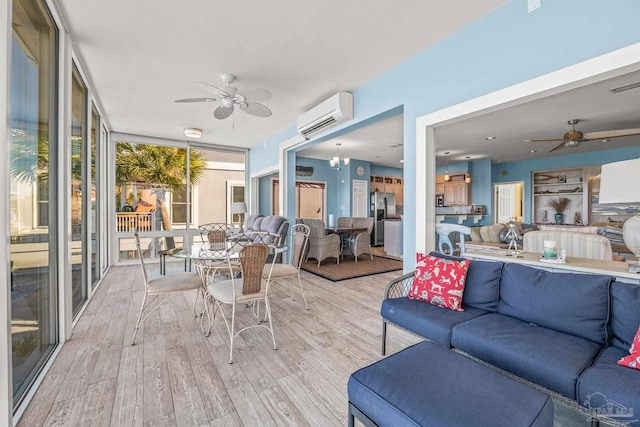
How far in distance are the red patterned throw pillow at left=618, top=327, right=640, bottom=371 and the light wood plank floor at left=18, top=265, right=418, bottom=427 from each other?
4.47 ft

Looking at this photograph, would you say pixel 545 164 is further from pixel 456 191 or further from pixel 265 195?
pixel 265 195

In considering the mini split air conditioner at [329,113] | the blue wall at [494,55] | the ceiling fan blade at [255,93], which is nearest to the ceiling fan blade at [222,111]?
the ceiling fan blade at [255,93]

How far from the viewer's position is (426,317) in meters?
1.96

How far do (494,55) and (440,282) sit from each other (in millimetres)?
1815

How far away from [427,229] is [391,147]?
168 inches

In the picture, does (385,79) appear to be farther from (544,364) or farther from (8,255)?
(8,255)

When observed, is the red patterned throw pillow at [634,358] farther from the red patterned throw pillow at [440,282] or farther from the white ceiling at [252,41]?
the white ceiling at [252,41]

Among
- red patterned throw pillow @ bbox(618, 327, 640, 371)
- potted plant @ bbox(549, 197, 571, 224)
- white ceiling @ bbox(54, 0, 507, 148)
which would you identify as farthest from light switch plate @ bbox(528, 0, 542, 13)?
potted plant @ bbox(549, 197, 571, 224)

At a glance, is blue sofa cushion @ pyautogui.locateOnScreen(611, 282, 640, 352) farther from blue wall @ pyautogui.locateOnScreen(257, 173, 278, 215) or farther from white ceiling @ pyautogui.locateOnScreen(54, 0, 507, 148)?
blue wall @ pyautogui.locateOnScreen(257, 173, 278, 215)

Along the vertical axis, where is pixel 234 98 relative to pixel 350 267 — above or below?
above

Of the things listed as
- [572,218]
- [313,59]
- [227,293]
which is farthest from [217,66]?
[572,218]

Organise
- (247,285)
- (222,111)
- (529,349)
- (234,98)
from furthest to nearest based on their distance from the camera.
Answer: (222,111)
(234,98)
(247,285)
(529,349)

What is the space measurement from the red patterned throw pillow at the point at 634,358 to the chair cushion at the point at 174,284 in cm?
293

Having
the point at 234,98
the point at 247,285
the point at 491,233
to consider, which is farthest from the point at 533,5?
the point at 491,233
